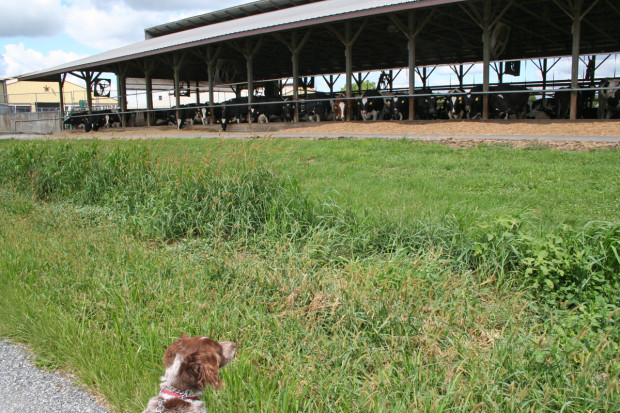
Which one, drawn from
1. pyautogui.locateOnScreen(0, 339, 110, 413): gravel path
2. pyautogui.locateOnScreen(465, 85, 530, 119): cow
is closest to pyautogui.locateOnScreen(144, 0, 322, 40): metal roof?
pyautogui.locateOnScreen(465, 85, 530, 119): cow

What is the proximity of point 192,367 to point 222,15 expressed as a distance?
37115 mm

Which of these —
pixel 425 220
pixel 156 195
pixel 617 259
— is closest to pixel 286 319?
pixel 425 220

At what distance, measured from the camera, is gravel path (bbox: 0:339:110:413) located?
323cm

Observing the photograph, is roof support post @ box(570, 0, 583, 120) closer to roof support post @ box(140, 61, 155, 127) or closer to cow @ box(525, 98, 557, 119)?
cow @ box(525, 98, 557, 119)

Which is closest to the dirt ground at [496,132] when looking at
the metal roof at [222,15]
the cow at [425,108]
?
the cow at [425,108]

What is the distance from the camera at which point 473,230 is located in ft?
17.4

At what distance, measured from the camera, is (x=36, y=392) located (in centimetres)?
341

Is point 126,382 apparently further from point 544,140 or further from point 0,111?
point 0,111

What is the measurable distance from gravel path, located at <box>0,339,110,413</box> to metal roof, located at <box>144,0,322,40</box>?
97.6 feet

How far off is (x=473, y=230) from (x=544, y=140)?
713 centimetres

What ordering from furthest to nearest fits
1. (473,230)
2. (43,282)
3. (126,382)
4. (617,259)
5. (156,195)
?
(156,195) → (473,230) → (43,282) → (617,259) → (126,382)

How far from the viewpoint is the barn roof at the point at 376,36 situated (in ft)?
59.3

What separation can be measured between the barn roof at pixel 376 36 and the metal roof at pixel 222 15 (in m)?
0.08

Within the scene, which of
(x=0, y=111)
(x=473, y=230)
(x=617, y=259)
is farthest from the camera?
(x=0, y=111)
